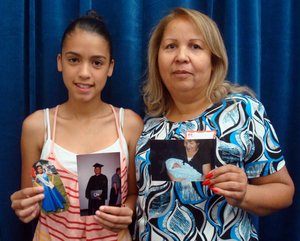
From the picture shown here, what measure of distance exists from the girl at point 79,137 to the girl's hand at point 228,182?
0.39 metres

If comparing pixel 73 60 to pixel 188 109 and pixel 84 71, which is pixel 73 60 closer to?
pixel 84 71

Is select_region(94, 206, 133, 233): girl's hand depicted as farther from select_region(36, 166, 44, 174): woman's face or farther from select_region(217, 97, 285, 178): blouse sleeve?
select_region(217, 97, 285, 178): blouse sleeve

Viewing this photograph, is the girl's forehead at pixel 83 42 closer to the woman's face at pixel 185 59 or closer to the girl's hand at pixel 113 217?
the woman's face at pixel 185 59

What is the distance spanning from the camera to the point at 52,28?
143cm

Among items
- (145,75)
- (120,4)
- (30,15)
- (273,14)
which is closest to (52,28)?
(30,15)

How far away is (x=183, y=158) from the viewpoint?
3.10 feet

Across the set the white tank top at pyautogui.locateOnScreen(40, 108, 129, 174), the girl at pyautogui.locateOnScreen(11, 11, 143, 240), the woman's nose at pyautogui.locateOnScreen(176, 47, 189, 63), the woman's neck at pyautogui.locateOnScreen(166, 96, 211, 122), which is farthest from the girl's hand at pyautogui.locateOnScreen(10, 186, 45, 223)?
the woman's nose at pyautogui.locateOnScreen(176, 47, 189, 63)

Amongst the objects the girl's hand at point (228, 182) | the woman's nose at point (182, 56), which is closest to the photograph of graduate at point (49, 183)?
the girl's hand at point (228, 182)

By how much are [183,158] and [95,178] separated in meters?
0.35

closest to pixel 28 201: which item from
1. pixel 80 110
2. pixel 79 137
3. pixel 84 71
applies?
pixel 79 137

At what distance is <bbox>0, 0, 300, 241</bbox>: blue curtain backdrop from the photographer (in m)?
1.41

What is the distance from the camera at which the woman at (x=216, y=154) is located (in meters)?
1.01

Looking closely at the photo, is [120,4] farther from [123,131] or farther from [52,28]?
[123,131]

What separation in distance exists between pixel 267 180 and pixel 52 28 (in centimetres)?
135
